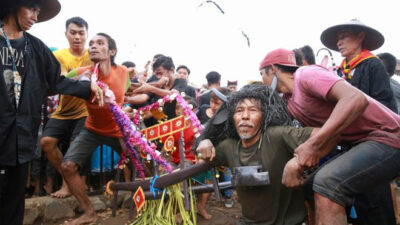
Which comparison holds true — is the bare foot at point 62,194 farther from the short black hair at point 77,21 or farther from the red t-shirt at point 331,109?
the red t-shirt at point 331,109

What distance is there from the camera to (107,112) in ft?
13.7

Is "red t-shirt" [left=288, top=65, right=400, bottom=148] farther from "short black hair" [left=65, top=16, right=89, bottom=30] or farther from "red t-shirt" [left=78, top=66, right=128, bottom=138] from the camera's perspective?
"short black hair" [left=65, top=16, right=89, bottom=30]

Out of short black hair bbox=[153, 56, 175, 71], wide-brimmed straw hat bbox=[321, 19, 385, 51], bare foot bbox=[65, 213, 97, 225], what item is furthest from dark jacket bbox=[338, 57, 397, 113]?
bare foot bbox=[65, 213, 97, 225]

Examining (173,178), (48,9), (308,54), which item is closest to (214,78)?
(308,54)

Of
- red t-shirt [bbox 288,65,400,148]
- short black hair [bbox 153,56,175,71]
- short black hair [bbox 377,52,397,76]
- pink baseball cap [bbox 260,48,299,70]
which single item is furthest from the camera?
short black hair [bbox 153,56,175,71]

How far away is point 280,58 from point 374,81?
0.99 meters

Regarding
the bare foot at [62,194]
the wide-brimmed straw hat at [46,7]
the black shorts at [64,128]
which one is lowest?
the bare foot at [62,194]

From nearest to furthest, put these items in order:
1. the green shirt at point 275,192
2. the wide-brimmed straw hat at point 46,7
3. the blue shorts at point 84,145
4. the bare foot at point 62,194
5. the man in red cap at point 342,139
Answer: the man in red cap at point 342,139 → the green shirt at point 275,192 → the wide-brimmed straw hat at point 46,7 → the blue shorts at point 84,145 → the bare foot at point 62,194

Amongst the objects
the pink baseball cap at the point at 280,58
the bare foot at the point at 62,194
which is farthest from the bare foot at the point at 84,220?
the pink baseball cap at the point at 280,58

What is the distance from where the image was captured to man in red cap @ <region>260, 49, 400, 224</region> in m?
1.89

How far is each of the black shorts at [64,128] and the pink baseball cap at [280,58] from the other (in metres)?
2.85

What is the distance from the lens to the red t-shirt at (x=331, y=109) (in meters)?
2.08

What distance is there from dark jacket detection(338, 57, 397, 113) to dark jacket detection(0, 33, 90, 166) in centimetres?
281

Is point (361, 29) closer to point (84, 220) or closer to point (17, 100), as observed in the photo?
point (17, 100)
